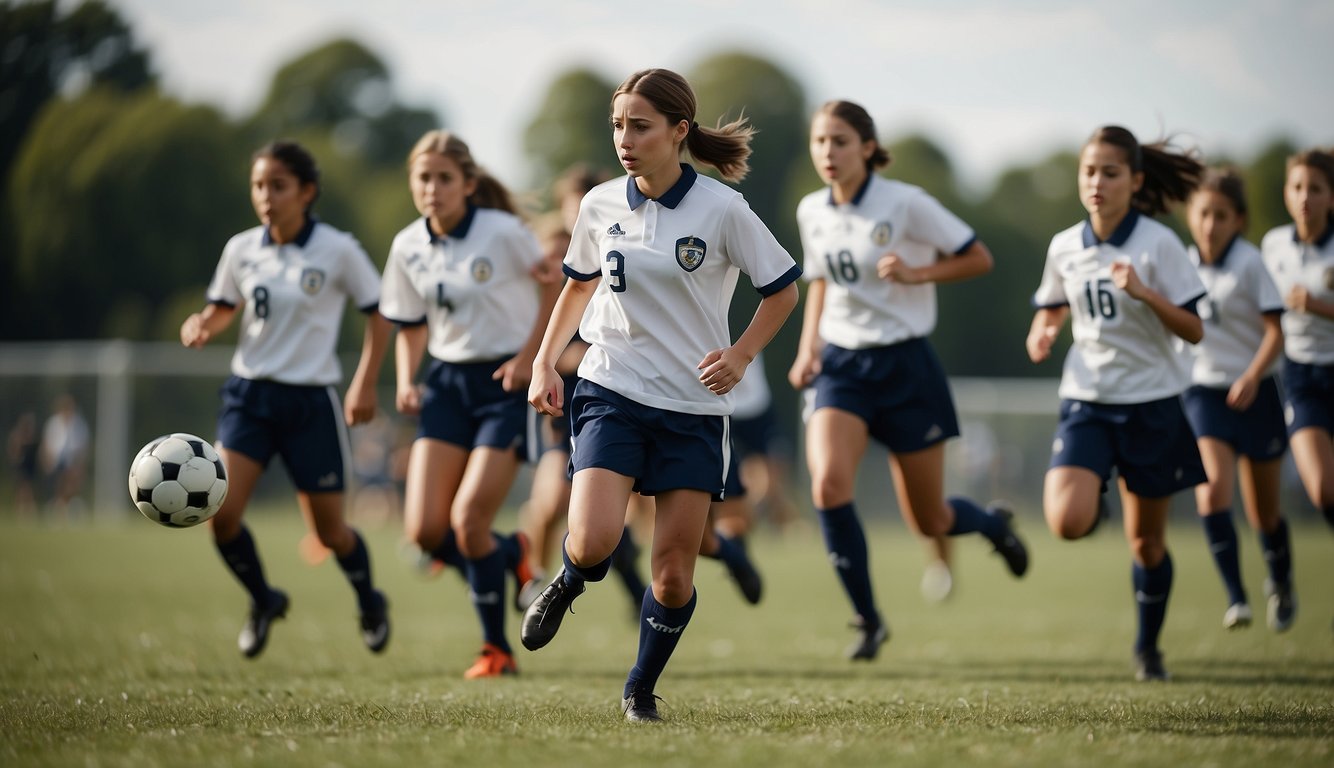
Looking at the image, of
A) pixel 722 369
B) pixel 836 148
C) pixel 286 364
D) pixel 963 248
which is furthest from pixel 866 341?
pixel 286 364

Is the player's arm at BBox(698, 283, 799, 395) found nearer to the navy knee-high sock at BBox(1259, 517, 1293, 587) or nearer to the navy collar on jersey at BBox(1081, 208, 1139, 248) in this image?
the navy collar on jersey at BBox(1081, 208, 1139, 248)

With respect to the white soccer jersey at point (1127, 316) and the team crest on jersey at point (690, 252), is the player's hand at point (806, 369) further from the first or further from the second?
the team crest on jersey at point (690, 252)

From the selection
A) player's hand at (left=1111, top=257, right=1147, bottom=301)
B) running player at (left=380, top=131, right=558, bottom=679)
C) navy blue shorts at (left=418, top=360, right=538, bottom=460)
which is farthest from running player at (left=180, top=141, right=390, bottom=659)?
player's hand at (left=1111, top=257, right=1147, bottom=301)

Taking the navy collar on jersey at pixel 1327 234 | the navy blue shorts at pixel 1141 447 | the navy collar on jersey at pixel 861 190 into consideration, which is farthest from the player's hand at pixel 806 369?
the navy collar on jersey at pixel 1327 234

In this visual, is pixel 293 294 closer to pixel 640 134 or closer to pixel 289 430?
pixel 289 430

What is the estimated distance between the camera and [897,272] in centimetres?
654

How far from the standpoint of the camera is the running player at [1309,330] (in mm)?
7742

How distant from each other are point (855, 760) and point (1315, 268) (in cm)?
541

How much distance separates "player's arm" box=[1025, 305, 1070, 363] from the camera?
6.70 meters

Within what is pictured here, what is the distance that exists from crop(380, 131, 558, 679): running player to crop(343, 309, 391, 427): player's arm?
16 centimetres

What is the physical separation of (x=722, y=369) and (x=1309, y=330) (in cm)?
486

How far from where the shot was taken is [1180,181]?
6.80m

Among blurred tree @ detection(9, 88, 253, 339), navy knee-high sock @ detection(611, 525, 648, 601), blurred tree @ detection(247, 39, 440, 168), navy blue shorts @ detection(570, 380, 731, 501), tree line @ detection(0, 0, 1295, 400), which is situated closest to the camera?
navy blue shorts @ detection(570, 380, 731, 501)

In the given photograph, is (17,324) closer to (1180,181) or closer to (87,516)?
(87,516)
